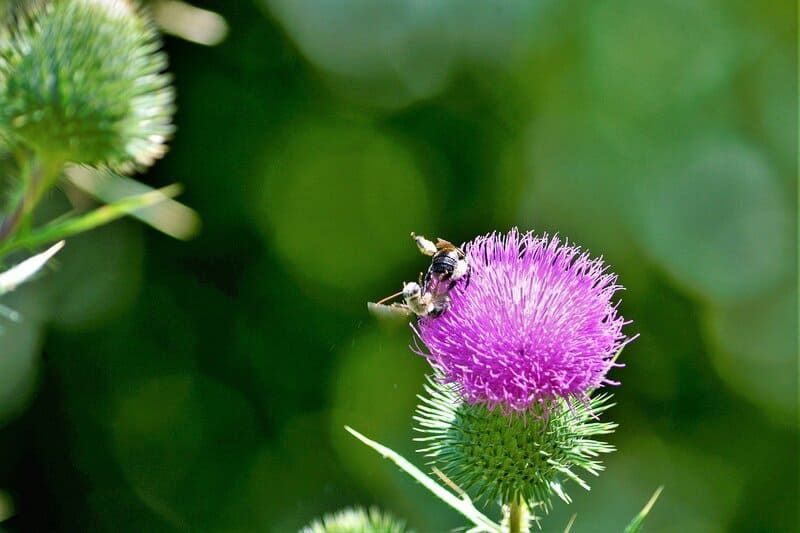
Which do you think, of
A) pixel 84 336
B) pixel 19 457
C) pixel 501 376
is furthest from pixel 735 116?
pixel 501 376

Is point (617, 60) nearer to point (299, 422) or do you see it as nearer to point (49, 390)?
point (299, 422)

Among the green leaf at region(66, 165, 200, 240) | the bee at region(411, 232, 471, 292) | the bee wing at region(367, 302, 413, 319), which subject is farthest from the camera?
the bee wing at region(367, 302, 413, 319)

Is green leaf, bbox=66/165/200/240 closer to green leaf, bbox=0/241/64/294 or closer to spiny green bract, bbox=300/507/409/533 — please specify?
green leaf, bbox=0/241/64/294

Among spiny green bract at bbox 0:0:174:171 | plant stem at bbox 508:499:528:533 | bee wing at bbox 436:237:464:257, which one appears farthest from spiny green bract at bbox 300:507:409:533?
spiny green bract at bbox 0:0:174:171

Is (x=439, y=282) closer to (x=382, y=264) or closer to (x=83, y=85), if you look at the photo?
(x=83, y=85)

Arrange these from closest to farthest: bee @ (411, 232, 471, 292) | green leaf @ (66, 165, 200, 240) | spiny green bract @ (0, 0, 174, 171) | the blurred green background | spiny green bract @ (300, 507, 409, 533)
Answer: spiny green bract @ (300, 507, 409, 533) → green leaf @ (66, 165, 200, 240) → bee @ (411, 232, 471, 292) → spiny green bract @ (0, 0, 174, 171) → the blurred green background

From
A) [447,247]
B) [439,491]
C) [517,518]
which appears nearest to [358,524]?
[439,491]

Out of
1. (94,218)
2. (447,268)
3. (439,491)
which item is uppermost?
(447,268)
